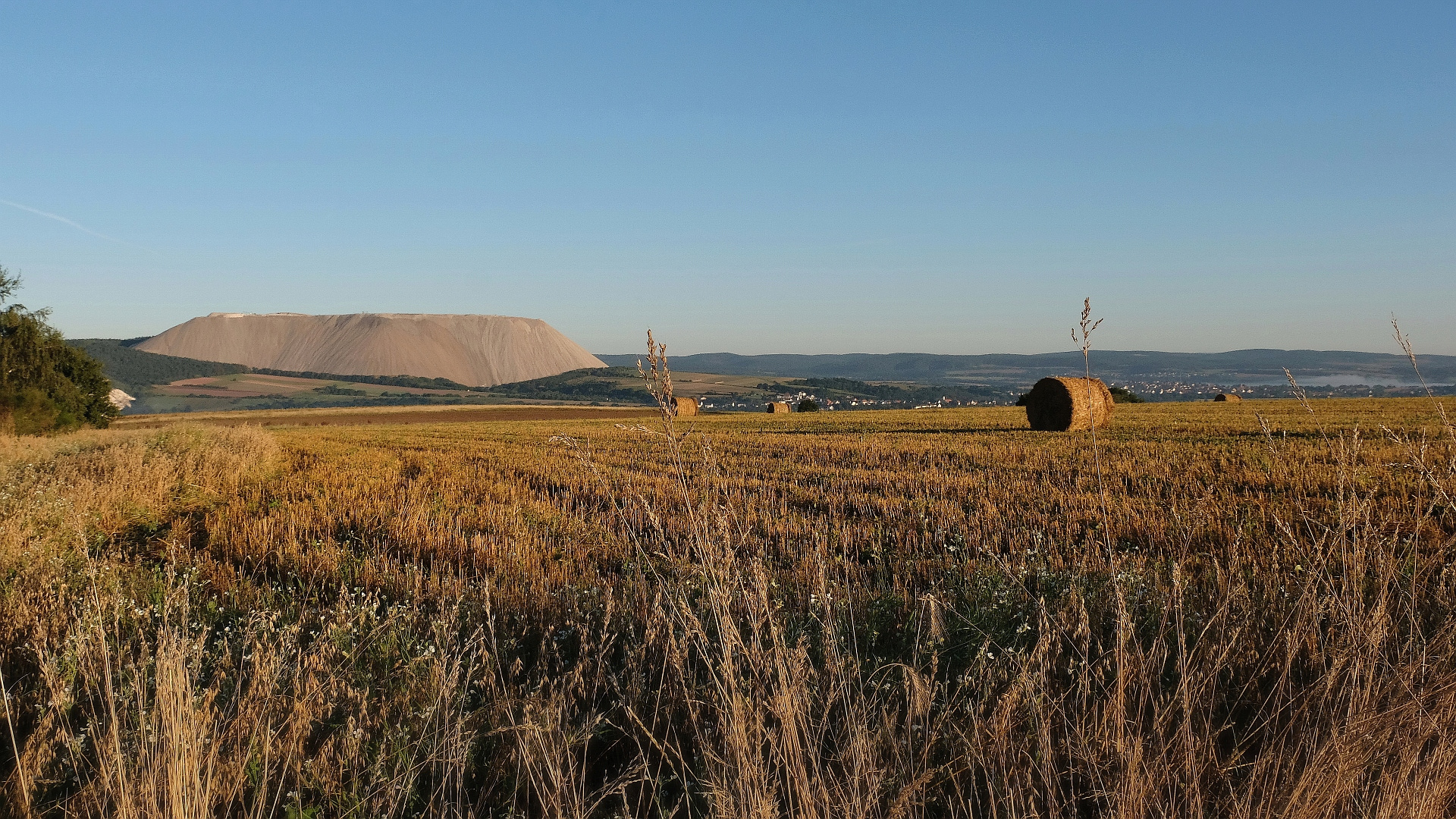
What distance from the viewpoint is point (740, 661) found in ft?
12.4

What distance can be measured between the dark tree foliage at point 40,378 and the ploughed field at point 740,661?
120 ft

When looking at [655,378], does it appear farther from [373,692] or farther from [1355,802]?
[1355,802]

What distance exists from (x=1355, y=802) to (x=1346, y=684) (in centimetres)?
66

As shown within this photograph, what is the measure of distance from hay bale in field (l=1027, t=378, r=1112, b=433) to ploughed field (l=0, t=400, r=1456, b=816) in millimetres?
16680

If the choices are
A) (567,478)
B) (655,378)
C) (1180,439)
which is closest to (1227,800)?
(655,378)

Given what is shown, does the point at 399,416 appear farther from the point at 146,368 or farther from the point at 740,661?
the point at 146,368

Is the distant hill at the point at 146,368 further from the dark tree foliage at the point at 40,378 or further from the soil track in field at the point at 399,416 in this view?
the dark tree foliage at the point at 40,378

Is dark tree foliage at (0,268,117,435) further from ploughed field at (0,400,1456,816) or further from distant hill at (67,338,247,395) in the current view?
distant hill at (67,338,247,395)

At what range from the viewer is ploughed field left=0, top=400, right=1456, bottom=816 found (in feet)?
9.98

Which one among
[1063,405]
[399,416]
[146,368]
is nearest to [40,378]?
[399,416]

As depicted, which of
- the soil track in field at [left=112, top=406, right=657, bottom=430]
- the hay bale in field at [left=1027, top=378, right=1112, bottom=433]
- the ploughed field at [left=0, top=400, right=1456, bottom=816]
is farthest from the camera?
the soil track in field at [left=112, top=406, right=657, bottom=430]

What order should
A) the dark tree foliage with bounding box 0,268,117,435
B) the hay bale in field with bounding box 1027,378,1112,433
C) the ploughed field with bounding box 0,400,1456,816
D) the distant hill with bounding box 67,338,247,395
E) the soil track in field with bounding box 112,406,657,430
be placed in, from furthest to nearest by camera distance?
1. the distant hill with bounding box 67,338,247,395
2. the soil track in field with bounding box 112,406,657,430
3. the dark tree foliage with bounding box 0,268,117,435
4. the hay bale in field with bounding box 1027,378,1112,433
5. the ploughed field with bounding box 0,400,1456,816

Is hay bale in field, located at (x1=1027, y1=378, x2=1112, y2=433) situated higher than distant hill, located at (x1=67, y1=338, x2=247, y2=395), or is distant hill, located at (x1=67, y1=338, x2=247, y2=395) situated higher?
distant hill, located at (x1=67, y1=338, x2=247, y2=395)

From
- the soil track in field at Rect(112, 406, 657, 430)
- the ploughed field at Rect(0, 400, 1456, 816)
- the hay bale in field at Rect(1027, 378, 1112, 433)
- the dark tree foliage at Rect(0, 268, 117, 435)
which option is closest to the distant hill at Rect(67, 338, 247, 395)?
the soil track in field at Rect(112, 406, 657, 430)
